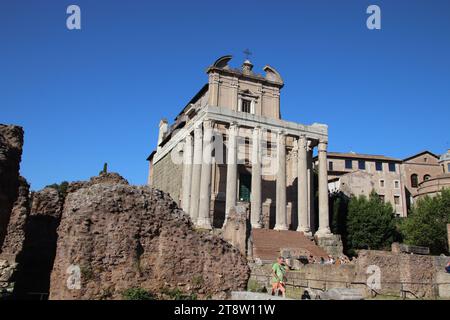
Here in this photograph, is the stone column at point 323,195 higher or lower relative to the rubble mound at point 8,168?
A: higher

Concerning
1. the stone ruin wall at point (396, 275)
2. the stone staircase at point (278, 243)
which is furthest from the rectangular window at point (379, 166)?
the stone ruin wall at point (396, 275)

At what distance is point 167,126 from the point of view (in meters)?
60.5

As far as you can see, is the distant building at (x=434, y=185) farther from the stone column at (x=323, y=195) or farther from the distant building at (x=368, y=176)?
the stone column at (x=323, y=195)

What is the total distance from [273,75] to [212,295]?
3808 cm

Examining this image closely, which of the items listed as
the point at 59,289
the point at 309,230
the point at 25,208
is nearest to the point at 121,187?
the point at 59,289

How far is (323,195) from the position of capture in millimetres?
38281

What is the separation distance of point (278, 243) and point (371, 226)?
488 inches

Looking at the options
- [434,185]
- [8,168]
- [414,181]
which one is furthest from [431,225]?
[8,168]

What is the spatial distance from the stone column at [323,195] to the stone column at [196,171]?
37.0ft

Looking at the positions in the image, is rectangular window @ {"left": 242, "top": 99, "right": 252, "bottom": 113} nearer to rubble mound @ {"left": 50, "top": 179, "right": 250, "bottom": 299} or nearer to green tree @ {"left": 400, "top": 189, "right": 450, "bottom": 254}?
green tree @ {"left": 400, "top": 189, "right": 450, "bottom": 254}

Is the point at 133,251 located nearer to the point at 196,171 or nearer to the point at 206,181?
the point at 206,181

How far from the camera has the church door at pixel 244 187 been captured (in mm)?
41062
